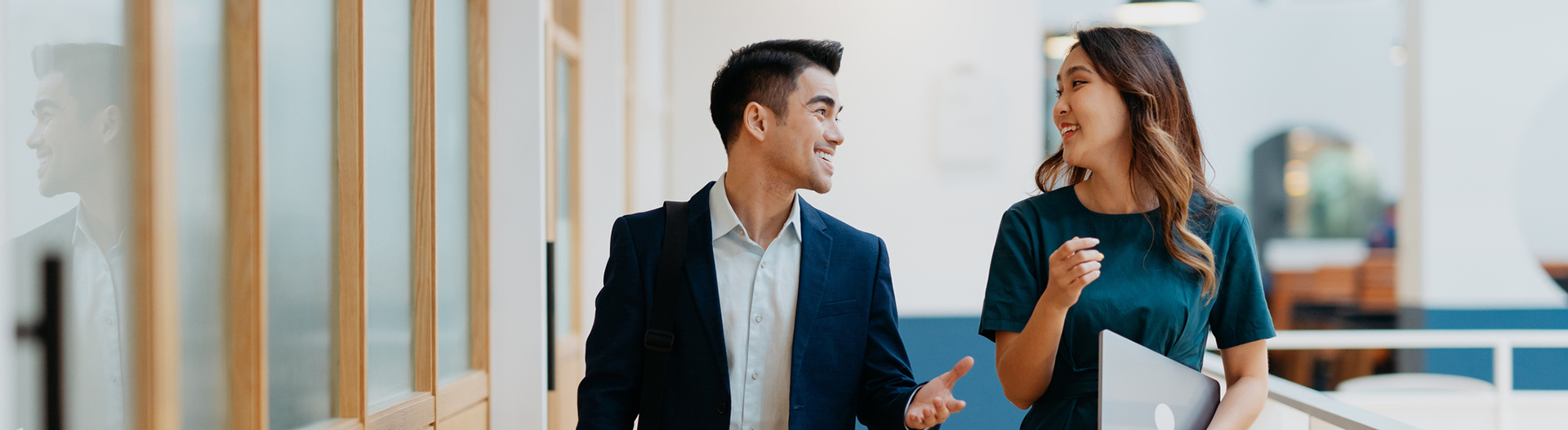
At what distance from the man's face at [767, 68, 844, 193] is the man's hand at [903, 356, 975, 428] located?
1.13 ft

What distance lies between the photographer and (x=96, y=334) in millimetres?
1005

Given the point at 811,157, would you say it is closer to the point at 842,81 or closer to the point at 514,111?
the point at 514,111

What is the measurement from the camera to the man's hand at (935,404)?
1317 millimetres

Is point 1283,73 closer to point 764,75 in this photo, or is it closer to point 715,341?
point 764,75

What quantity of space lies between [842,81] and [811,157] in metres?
2.87

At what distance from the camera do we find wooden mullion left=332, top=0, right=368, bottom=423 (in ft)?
5.10

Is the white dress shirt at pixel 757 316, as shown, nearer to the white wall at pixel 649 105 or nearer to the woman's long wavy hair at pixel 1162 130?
the woman's long wavy hair at pixel 1162 130

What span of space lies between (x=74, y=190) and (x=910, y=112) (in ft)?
11.9

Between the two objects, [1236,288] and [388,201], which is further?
[388,201]

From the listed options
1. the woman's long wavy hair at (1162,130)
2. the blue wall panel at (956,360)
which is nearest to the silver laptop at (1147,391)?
the woman's long wavy hair at (1162,130)

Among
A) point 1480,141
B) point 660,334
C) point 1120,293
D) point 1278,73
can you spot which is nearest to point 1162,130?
point 1120,293

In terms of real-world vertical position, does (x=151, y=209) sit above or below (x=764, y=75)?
below

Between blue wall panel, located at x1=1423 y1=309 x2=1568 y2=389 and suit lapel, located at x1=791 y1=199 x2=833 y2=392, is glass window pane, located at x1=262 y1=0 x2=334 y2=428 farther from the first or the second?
blue wall panel, located at x1=1423 y1=309 x2=1568 y2=389

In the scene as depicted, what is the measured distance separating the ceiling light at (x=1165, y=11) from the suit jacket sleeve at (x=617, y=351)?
3501 mm
